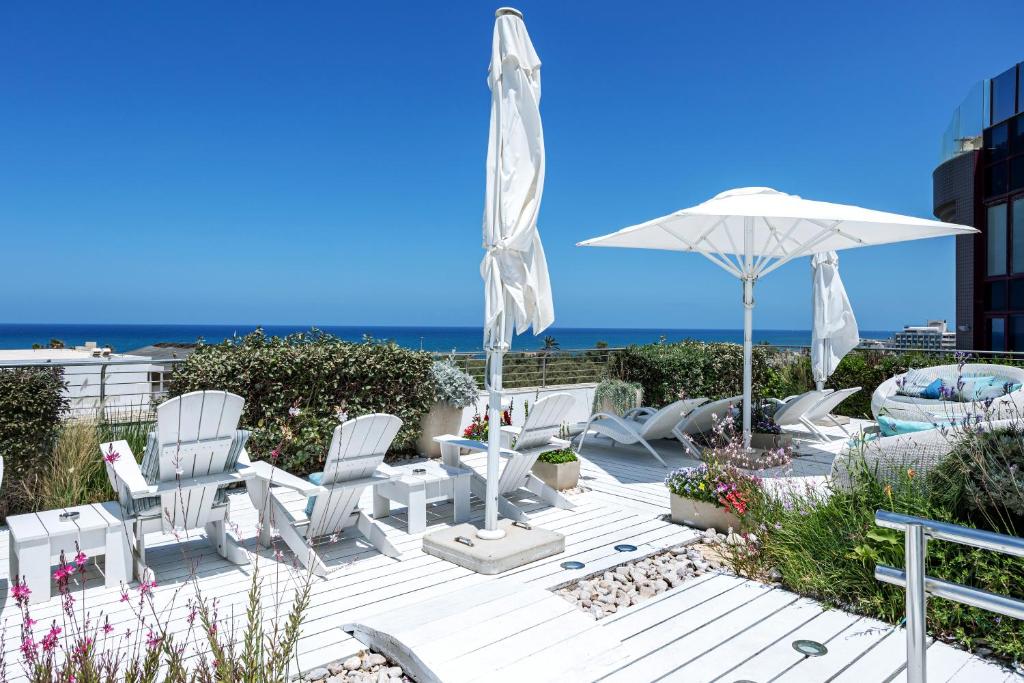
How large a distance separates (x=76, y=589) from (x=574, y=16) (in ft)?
46.4

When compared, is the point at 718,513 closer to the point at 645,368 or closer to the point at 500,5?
the point at 500,5

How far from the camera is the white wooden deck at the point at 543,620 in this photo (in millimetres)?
2486

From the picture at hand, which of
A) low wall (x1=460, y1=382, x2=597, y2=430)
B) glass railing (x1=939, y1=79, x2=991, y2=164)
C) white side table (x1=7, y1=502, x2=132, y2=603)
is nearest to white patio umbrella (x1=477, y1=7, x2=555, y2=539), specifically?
white side table (x1=7, y1=502, x2=132, y2=603)

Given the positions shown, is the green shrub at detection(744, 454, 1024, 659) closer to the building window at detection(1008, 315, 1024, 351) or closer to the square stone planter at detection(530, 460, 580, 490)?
the square stone planter at detection(530, 460, 580, 490)

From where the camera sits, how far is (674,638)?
9.35 feet

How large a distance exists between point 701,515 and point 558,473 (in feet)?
4.94

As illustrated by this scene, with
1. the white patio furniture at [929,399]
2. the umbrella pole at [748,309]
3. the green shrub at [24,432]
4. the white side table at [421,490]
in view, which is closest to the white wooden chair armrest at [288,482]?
the white side table at [421,490]

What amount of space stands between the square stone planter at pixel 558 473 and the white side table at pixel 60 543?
3.41m

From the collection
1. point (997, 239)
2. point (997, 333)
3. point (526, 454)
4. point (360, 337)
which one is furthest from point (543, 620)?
point (360, 337)

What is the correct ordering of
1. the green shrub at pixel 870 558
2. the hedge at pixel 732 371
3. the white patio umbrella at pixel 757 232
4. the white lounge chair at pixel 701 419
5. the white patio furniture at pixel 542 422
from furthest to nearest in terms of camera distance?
1. the hedge at pixel 732 371
2. the white lounge chair at pixel 701 419
3. the white patio umbrella at pixel 757 232
4. the white patio furniture at pixel 542 422
5. the green shrub at pixel 870 558

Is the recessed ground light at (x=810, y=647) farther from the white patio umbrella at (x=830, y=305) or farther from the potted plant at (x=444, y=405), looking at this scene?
the white patio umbrella at (x=830, y=305)

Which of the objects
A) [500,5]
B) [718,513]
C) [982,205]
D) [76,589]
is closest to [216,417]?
[76,589]

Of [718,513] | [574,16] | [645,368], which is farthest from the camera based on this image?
[574,16]

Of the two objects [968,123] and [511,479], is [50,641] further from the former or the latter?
[968,123]
